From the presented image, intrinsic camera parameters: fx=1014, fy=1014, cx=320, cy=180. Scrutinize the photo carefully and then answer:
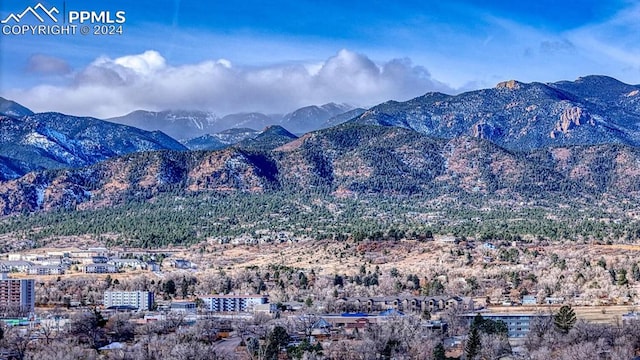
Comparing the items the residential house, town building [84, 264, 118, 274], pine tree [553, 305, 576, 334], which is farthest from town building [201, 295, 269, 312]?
pine tree [553, 305, 576, 334]

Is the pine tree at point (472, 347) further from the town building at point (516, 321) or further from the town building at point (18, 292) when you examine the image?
the town building at point (18, 292)

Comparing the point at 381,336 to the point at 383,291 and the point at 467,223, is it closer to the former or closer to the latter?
the point at 383,291

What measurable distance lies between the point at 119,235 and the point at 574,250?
3220 inches

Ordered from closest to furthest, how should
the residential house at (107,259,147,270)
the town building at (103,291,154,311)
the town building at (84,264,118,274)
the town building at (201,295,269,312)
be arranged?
the town building at (103,291,154,311), the town building at (201,295,269,312), the town building at (84,264,118,274), the residential house at (107,259,147,270)

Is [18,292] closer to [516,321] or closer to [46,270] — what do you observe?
[46,270]

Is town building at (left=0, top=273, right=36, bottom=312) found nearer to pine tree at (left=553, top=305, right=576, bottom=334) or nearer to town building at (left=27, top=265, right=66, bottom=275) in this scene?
town building at (left=27, top=265, right=66, bottom=275)

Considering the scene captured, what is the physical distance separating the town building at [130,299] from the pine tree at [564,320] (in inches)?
1930

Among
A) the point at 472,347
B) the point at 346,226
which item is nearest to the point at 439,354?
Result: the point at 472,347

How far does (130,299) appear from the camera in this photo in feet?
395

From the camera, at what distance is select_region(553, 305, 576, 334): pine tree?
295 ft

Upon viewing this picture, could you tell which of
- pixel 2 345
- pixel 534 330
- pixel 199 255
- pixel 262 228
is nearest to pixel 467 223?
pixel 262 228

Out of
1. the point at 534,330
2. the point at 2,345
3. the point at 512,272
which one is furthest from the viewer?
the point at 512,272

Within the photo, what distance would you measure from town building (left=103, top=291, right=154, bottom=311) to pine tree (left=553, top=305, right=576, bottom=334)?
49.0 meters

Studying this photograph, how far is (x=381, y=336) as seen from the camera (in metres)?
87.4
